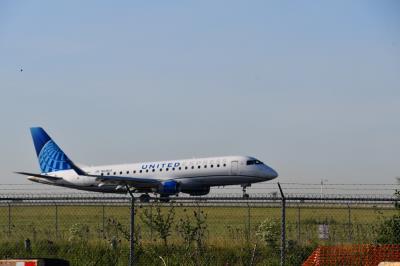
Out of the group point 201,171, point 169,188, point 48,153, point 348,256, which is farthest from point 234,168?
point 348,256

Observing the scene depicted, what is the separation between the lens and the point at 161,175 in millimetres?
52656

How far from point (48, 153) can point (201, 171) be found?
15.2 m

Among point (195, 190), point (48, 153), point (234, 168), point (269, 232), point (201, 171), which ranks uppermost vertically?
point (48, 153)

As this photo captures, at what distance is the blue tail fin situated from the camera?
197 feet

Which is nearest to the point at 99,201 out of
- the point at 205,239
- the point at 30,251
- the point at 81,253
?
the point at 81,253

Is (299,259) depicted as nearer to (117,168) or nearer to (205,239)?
(205,239)

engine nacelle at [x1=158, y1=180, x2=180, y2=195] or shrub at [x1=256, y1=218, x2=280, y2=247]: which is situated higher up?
engine nacelle at [x1=158, y1=180, x2=180, y2=195]

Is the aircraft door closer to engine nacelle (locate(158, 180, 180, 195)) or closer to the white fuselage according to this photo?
the white fuselage

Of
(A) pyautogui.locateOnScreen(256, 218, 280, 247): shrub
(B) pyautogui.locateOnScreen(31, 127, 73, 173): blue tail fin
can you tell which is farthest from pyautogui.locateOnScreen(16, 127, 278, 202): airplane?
(A) pyautogui.locateOnScreen(256, 218, 280, 247): shrub

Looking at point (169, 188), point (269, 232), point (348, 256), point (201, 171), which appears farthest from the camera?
point (169, 188)

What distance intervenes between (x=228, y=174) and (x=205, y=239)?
2957cm

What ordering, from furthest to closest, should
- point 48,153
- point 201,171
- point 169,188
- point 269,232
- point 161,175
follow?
point 48,153, point 161,175, point 169,188, point 201,171, point 269,232

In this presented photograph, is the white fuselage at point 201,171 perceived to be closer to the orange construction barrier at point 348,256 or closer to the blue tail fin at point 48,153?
the blue tail fin at point 48,153

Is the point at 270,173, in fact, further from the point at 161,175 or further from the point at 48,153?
the point at 48,153
